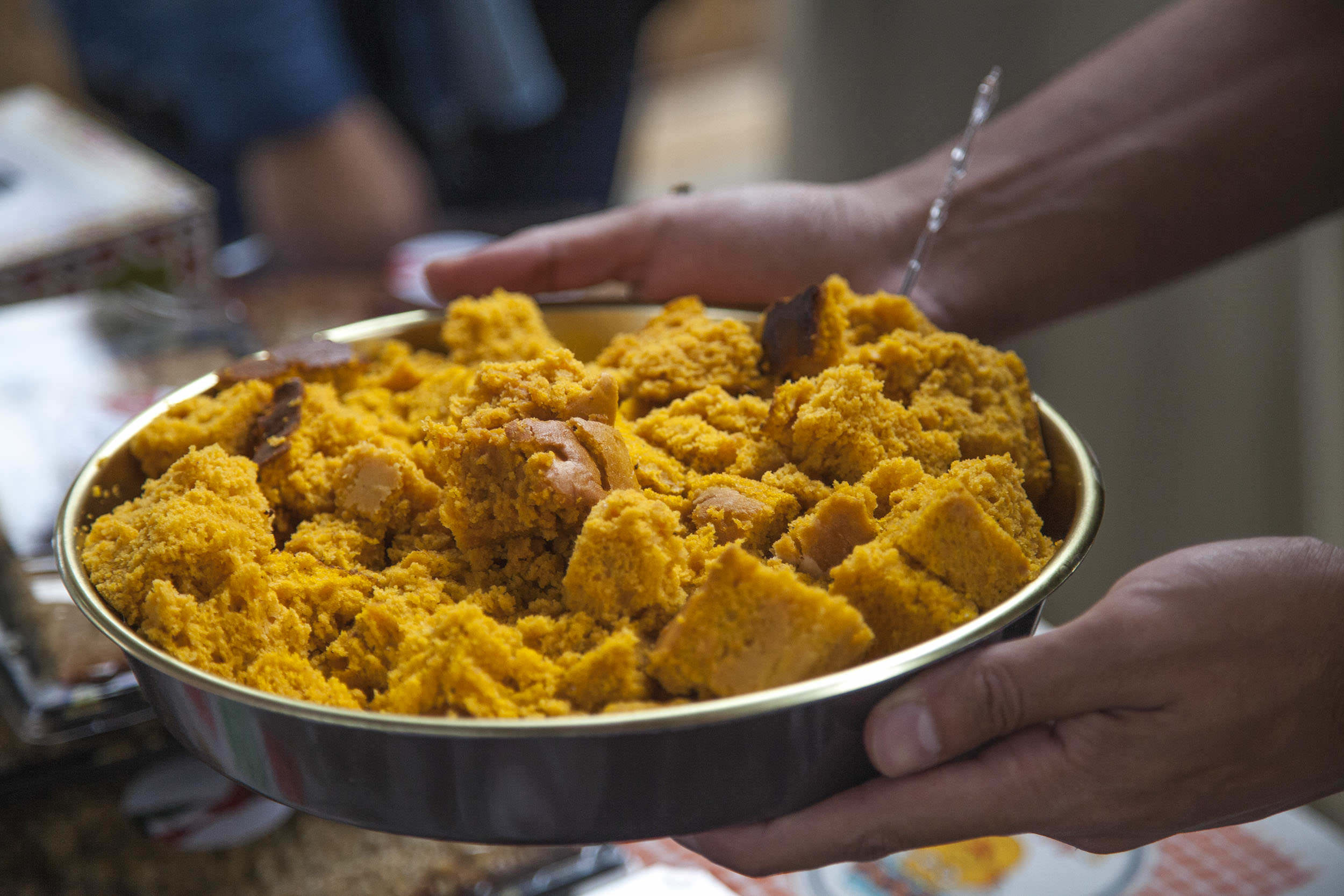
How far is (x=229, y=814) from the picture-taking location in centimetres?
82

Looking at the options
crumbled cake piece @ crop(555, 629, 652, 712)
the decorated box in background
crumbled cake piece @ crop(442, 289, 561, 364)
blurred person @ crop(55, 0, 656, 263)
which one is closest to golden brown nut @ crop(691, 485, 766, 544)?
crumbled cake piece @ crop(555, 629, 652, 712)

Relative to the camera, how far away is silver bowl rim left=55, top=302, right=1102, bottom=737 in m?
0.43

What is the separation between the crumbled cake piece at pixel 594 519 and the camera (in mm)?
496

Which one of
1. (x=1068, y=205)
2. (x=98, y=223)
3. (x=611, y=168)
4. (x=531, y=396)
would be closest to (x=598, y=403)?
(x=531, y=396)

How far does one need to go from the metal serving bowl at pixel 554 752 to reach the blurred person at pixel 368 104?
119 cm

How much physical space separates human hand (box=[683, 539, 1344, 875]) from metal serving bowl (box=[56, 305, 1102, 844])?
0.09 feet

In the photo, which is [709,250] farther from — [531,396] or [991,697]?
[991,697]

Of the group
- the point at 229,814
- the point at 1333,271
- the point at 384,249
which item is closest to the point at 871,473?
the point at 229,814

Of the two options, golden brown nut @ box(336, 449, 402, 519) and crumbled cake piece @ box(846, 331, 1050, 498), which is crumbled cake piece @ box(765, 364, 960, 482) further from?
golden brown nut @ box(336, 449, 402, 519)

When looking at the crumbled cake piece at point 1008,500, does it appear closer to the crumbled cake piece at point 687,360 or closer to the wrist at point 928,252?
the crumbled cake piece at point 687,360

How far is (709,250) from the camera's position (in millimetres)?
934

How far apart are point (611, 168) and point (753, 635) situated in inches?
89.4

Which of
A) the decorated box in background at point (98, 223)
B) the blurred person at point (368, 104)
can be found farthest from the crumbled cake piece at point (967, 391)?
the blurred person at point (368, 104)

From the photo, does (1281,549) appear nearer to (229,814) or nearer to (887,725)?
(887,725)
